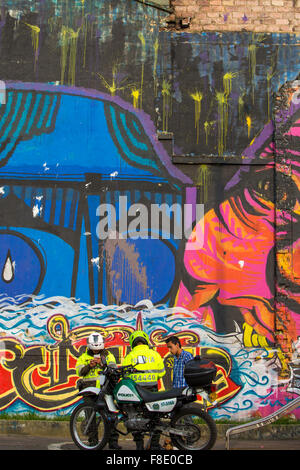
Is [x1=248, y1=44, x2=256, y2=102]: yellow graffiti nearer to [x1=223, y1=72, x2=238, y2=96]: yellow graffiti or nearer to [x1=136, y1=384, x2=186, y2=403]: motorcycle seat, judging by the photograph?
[x1=223, y1=72, x2=238, y2=96]: yellow graffiti

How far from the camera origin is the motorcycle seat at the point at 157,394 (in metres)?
8.19

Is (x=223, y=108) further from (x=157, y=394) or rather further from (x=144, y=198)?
(x=157, y=394)

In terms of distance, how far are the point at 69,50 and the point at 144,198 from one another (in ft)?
9.54

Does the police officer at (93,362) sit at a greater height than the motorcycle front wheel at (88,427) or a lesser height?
greater

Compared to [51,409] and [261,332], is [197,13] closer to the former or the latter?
[261,332]

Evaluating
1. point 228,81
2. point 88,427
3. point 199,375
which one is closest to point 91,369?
point 88,427

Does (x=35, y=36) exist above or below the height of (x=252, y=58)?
above

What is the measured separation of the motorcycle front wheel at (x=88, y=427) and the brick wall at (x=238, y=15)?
271 inches

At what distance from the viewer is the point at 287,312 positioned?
11672 mm

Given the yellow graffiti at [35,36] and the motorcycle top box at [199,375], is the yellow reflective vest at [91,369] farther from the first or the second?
the yellow graffiti at [35,36]

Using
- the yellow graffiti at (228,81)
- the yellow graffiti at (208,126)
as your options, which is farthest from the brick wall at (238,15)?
the yellow graffiti at (208,126)

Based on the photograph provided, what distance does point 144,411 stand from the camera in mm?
8383
